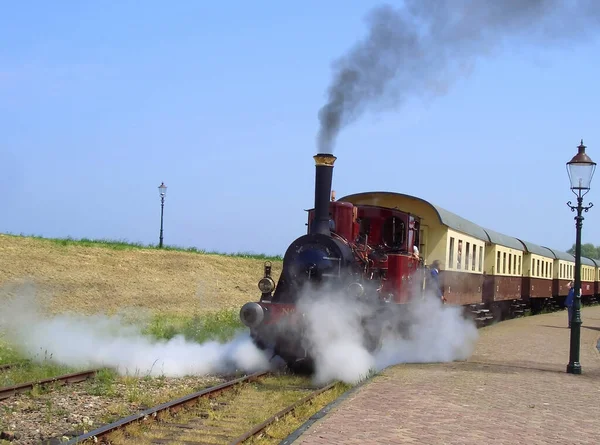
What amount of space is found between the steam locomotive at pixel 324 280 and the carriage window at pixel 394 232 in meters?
0.50

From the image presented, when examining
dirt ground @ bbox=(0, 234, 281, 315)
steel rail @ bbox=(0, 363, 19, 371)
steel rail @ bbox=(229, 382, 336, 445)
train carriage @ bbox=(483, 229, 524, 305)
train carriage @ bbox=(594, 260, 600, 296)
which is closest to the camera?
steel rail @ bbox=(229, 382, 336, 445)

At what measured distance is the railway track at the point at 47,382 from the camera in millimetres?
9055

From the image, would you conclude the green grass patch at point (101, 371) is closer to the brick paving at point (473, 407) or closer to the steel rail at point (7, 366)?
the steel rail at point (7, 366)

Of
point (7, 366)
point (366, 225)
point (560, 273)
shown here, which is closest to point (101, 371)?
point (7, 366)

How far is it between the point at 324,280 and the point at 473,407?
3.70m

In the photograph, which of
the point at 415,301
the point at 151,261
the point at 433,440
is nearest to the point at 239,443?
the point at 433,440

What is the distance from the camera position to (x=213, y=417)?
8.38m

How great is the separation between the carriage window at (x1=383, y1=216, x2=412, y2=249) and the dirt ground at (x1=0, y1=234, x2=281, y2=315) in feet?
37.3

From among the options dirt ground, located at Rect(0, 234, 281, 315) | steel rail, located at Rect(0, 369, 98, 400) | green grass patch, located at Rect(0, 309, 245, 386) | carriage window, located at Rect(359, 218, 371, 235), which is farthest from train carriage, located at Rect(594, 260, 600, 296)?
steel rail, located at Rect(0, 369, 98, 400)

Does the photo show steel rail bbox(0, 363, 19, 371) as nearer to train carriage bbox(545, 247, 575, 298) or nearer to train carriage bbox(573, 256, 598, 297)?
train carriage bbox(545, 247, 575, 298)

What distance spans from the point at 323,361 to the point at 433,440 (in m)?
4.66

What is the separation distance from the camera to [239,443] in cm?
680

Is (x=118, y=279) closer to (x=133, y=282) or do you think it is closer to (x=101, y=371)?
(x=133, y=282)

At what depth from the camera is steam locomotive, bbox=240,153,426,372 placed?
449 inches
